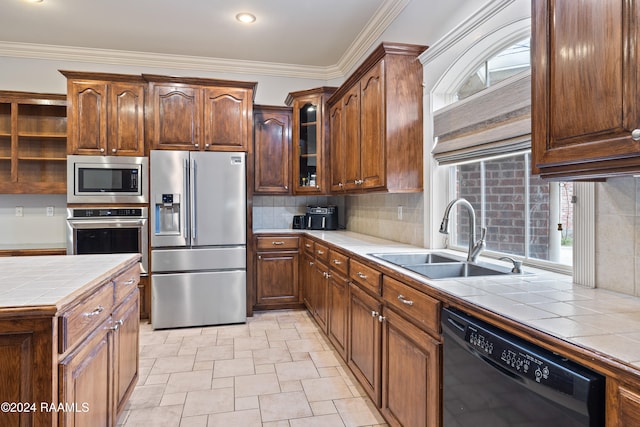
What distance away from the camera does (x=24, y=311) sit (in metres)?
1.18

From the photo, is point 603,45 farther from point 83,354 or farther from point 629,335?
point 83,354

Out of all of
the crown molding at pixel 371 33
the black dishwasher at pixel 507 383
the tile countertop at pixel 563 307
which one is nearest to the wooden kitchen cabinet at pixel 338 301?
the tile countertop at pixel 563 307

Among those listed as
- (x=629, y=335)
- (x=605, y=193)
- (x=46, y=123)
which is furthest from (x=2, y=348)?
(x=46, y=123)

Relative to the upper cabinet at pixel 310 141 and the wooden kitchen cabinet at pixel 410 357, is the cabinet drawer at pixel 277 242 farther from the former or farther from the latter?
the wooden kitchen cabinet at pixel 410 357

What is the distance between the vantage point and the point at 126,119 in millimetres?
3686

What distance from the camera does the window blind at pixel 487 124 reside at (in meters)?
1.83

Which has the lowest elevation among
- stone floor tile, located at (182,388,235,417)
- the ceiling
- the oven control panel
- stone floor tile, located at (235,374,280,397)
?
stone floor tile, located at (182,388,235,417)

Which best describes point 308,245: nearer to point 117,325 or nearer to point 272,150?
point 272,150

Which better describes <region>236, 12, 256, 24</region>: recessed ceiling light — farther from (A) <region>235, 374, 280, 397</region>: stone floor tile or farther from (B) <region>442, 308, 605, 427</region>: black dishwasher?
(B) <region>442, 308, 605, 427</region>: black dishwasher

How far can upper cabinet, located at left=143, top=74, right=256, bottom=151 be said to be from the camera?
11.9 feet

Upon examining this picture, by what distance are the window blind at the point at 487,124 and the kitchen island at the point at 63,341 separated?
6.69 ft

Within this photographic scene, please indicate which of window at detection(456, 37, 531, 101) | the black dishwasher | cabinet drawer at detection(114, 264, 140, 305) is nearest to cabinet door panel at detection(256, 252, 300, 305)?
cabinet drawer at detection(114, 264, 140, 305)

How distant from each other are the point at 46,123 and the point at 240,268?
259 cm

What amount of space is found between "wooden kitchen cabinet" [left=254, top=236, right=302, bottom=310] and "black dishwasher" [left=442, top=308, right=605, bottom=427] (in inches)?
111
